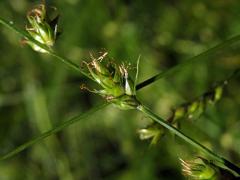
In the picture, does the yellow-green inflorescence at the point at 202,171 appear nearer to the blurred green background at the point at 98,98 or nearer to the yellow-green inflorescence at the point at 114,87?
the yellow-green inflorescence at the point at 114,87

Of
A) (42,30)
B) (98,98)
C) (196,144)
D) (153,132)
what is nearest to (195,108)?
(153,132)

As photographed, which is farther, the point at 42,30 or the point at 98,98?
the point at 98,98

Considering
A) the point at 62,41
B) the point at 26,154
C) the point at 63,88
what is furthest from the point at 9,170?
the point at 62,41

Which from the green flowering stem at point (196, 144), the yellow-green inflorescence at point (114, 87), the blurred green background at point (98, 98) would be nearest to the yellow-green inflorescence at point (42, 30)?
the yellow-green inflorescence at point (114, 87)

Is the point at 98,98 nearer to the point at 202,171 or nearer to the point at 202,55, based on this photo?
the point at 202,55

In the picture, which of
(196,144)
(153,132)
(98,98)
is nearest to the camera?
(196,144)

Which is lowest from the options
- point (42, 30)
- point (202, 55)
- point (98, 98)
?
point (98, 98)

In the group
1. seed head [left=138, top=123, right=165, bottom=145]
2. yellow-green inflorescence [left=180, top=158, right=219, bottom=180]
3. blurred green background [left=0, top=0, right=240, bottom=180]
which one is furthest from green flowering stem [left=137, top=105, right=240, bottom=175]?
blurred green background [left=0, top=0, right=240, bottom=180]

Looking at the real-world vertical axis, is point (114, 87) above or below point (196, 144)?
above
